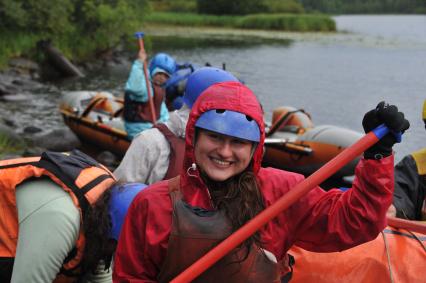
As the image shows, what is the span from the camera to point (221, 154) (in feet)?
6.51

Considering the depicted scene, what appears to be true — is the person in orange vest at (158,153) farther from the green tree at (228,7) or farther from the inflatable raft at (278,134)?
the green tree at (228,7)

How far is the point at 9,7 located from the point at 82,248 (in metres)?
17.8

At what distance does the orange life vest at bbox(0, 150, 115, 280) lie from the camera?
2438 millimetres

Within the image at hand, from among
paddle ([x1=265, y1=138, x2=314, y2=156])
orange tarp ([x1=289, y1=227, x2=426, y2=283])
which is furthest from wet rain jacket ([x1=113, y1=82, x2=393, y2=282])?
paddle ([x1=265, y1=138, x2=314, y2=156])

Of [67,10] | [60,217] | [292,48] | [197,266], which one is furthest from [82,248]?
[292,48]

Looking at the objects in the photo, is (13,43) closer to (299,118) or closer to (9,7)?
(9,7)

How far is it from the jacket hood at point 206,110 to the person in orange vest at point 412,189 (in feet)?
5.85

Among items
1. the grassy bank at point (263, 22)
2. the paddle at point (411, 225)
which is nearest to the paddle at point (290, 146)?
the paddle at point (411, 225)

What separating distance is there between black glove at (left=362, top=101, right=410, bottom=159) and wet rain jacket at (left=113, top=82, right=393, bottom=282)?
11 centimetres

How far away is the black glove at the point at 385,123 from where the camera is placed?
1804 mm

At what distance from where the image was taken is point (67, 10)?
68.4ft

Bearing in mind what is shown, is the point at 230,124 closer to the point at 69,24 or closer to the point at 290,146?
the point at 290,146

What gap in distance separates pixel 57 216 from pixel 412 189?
2400mm

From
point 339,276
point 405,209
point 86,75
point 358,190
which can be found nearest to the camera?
point 358,190
